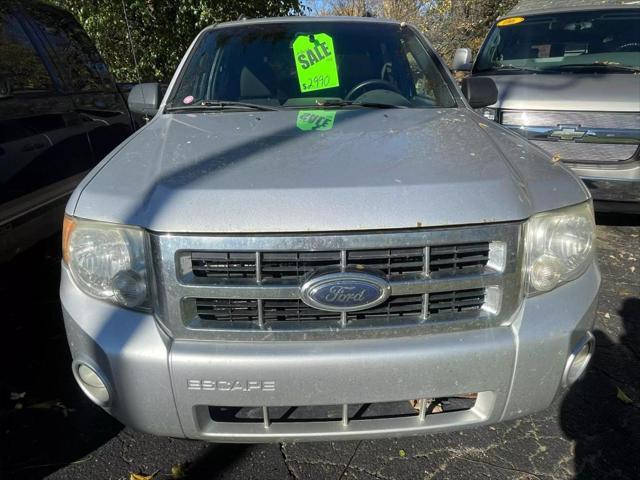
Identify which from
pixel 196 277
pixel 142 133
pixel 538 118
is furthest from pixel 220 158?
pixel 538 118

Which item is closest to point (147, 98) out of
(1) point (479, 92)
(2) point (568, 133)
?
(1) point (479, 92)

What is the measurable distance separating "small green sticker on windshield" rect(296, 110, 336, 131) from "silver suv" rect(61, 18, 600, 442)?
39 centimetres

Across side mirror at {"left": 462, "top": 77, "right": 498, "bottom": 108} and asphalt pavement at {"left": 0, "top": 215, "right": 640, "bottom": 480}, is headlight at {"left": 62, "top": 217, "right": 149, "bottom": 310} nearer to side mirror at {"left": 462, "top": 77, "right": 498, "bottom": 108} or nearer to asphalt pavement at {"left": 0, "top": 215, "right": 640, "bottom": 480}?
asphalt pavement at {"left": 0, "top": 215, "right": 640, "bottom": 480}

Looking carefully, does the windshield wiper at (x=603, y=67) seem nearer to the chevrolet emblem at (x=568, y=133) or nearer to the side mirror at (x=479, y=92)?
the chevrolet emblem at (x=568, y=133)

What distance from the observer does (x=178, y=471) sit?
2.11 meters

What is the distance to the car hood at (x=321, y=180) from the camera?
158cm

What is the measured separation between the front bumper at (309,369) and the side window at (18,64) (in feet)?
6.29


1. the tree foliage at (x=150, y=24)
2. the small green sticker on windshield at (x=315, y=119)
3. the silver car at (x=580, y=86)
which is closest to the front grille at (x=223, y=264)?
the small green sticker on windshield at (x=315, y=119)

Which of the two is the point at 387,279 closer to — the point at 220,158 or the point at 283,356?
the point at 283,356

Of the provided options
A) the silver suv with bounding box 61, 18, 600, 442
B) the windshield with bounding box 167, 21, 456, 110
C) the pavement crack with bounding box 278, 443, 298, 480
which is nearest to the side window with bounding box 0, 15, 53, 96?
the windshield with bounding box 167, 21, 456, 110

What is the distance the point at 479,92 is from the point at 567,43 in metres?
3.15

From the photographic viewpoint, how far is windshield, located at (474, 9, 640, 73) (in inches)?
197

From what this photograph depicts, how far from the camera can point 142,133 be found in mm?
2404

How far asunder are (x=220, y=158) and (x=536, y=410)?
1509 millimetres
